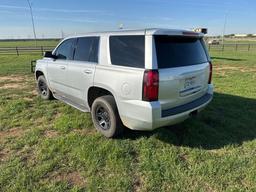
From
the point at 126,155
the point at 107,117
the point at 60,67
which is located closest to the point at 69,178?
the point at 126,155

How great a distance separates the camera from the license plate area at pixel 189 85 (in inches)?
138

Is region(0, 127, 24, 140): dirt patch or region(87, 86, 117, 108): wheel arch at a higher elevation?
region(87, 86, 117, 108): wheel arch

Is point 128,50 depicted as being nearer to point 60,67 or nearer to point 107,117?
point 107,117

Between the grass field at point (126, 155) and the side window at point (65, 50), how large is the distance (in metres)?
1.27

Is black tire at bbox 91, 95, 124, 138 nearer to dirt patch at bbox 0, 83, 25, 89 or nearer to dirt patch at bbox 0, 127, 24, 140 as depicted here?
dirt patch at bbox 0, 127, 24, 140

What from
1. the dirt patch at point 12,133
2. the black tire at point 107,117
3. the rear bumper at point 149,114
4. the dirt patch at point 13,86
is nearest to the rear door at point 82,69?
the black tire at point 107,117

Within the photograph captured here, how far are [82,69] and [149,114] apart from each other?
1770mm

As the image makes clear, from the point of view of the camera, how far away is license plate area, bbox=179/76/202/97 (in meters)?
3.51

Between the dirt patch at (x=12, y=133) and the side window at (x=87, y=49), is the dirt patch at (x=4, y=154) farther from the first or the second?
the side window at (x=87, y=49)

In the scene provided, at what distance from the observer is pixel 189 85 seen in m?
3.65

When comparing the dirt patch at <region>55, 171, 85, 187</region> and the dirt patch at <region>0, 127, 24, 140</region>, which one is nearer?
the dirt patch at <region>55, 171, 85, 187</region>

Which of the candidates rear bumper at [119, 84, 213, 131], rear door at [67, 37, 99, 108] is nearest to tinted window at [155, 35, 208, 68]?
rear bumper at [119, 84, 213, 131]

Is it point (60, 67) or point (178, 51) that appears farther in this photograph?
point (60, 67)

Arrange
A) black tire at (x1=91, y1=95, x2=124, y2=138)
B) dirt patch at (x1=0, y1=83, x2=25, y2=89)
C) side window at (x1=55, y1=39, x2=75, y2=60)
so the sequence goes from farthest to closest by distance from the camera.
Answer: dirt patch at (x1=0, y1=83, x2=25, y2=89) < side window at (x1=55, y1=39, x2=75, y2=60) < black tire at (x1=91, y1=95, x2=124, y2=138)
